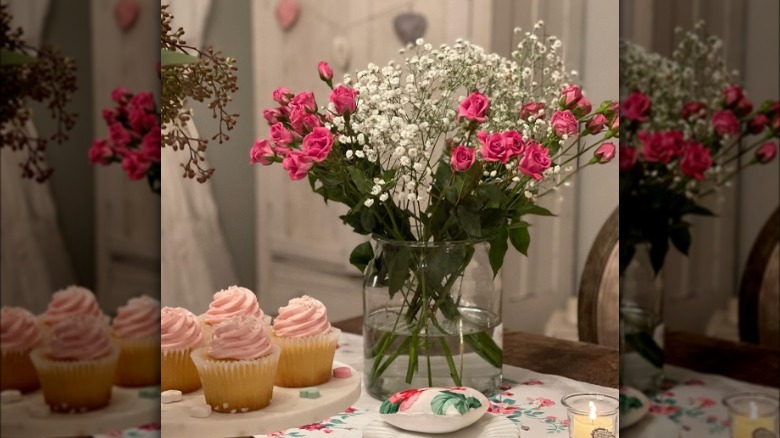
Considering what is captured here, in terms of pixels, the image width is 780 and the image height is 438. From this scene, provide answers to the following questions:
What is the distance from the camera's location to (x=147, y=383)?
811mm

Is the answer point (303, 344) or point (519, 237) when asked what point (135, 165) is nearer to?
point (303, 344)

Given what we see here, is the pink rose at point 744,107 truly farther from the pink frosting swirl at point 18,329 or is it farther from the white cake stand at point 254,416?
the white cake stand at point 254,416

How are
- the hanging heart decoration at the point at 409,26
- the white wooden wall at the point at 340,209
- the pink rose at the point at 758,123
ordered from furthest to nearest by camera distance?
the hanging heart decoration at the point at 409,26 < the white wooden wall at the point at 340,209 < the pink rose at the point at 758,123

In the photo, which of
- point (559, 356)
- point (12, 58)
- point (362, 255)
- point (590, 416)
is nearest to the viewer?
point (12, 58)

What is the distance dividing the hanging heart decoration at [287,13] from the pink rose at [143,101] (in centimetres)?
73

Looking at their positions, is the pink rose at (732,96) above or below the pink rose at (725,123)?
above

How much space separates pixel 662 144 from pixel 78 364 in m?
0.55

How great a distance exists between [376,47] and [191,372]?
0.73 metres

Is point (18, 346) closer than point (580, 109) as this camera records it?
Yes

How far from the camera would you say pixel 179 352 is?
3.89ft

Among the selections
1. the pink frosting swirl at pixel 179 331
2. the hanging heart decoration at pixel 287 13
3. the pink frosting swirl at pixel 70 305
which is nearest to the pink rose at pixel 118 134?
the pink frosting swirl at pixel 70 305

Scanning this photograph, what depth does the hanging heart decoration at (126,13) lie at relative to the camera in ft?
2.61

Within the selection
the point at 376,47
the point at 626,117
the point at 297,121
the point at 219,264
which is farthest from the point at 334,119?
the point at 626,117

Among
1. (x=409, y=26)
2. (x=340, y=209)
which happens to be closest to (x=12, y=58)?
(x=340, y=209)
